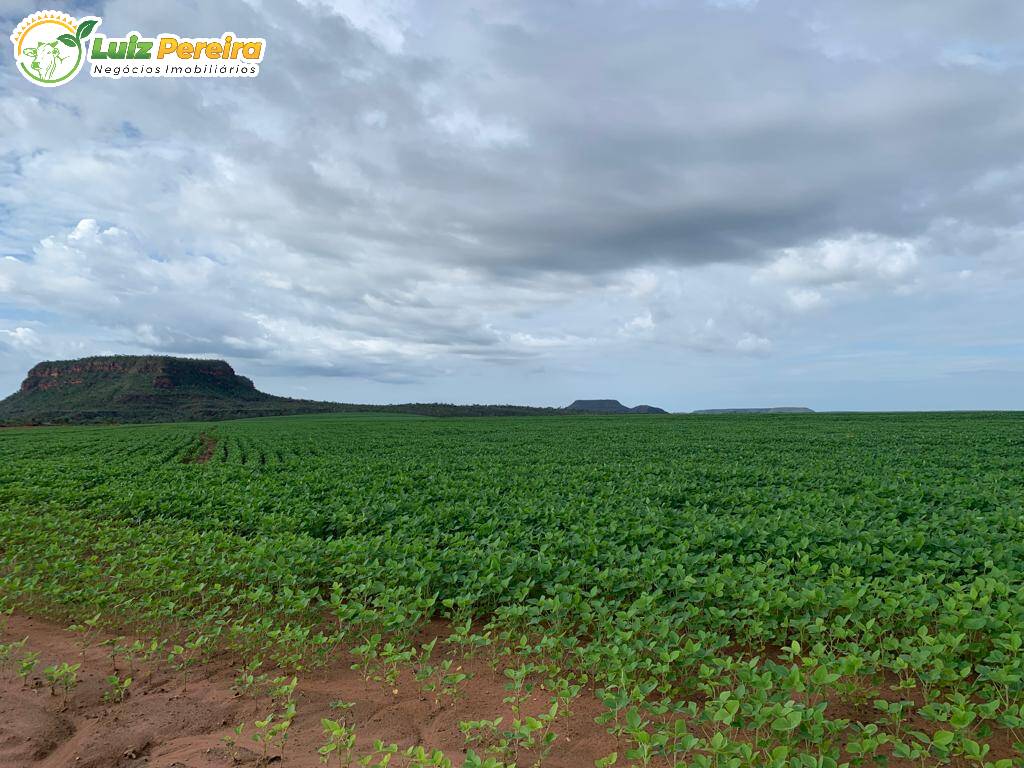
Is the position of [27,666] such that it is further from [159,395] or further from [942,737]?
[159,395]

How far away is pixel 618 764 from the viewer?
3.69 metres

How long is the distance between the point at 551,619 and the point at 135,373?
152444 millimetres

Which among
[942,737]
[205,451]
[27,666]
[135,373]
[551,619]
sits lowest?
[205,451]

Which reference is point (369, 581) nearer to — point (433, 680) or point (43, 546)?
point (433, 680)

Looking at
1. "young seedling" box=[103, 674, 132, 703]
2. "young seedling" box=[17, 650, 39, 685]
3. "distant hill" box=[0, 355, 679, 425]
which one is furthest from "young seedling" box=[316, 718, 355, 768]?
"distant hill" box=[0, 355, 679, 425]

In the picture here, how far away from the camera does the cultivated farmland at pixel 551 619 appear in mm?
3771

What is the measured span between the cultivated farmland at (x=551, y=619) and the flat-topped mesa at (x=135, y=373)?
451 feet

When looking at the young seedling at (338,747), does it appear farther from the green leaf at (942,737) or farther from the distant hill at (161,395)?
the distant hill at (161,395)

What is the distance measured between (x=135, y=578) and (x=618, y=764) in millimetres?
6053

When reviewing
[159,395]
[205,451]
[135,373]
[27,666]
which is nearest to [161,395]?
[159,395]

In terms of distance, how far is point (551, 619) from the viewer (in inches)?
212

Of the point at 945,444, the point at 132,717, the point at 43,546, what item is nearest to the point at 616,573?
the point at 132,717

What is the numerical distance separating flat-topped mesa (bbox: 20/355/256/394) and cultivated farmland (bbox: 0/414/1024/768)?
137488 mm

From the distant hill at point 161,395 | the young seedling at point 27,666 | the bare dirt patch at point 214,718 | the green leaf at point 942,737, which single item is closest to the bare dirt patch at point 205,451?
the young seedling at point 27,666
